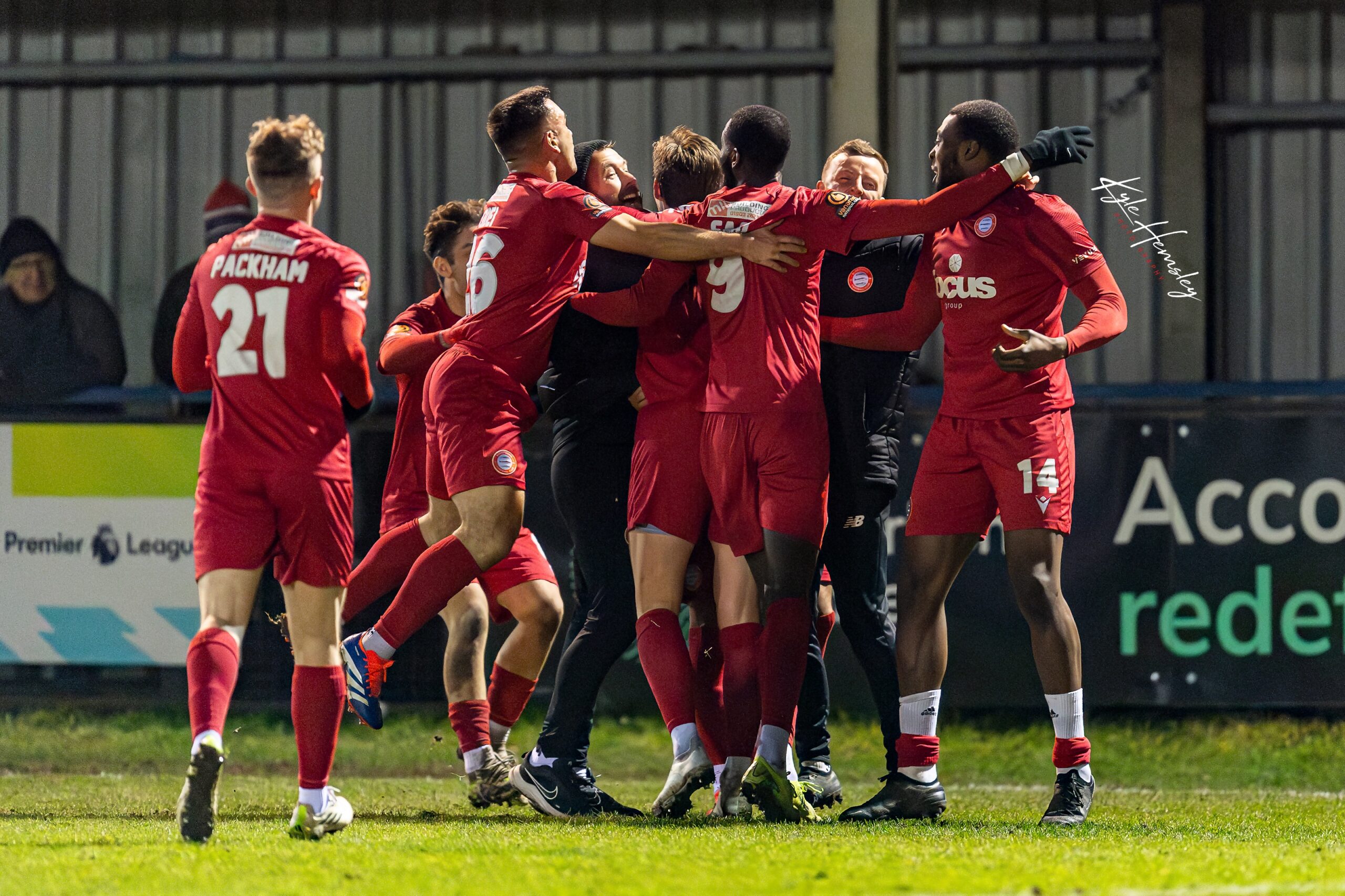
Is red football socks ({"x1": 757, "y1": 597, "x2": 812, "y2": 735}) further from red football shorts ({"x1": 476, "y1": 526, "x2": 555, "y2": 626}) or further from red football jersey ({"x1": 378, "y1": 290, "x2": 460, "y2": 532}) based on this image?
red football jersey ({"x1": 378, "y1": 290, "x2": 460, "y2": 532})

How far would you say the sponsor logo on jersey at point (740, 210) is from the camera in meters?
5.03

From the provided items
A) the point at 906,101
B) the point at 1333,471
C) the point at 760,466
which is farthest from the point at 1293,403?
the point at 760,466

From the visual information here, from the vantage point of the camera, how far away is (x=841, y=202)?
498cm

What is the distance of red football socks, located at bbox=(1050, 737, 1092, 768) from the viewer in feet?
16.2

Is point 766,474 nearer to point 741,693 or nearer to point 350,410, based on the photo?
point 741,693

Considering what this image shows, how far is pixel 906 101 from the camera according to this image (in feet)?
30.8

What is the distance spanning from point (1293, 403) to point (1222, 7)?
2909 millimetres

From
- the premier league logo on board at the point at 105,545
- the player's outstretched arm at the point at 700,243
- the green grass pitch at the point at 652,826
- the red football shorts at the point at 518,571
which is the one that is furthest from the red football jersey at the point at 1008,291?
the premier league logo on board at the point at 105,545

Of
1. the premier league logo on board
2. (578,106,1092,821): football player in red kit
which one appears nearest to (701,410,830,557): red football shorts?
(578,106,1092,821): football player in red kit

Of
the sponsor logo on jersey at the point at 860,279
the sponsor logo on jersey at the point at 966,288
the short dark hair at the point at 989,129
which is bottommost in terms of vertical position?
the sponsor logo on jersey at the point at 966,288

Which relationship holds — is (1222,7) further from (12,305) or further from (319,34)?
(12,305)

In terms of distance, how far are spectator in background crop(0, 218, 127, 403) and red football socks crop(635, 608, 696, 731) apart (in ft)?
16.6

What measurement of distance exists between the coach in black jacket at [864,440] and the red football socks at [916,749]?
0.79 ft

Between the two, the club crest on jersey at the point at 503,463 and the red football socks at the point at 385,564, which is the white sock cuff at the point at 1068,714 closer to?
the club crest on jersey at the point at 503,463
